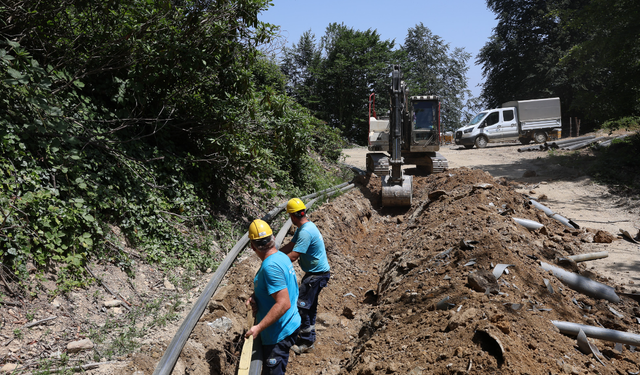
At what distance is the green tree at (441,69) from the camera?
51.4 meters

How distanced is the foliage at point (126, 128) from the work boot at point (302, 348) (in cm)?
202

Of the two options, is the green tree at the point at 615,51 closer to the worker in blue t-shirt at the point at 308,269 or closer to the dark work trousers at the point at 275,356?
the worker in blue t-shirt at the point at 308,269

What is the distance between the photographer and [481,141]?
2828cm

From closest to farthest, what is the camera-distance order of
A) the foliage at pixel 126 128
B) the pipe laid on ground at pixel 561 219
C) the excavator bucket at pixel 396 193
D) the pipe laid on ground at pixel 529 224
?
the foliage at pixel 126 128
the pipe laid on ground at pixel 529 224
the pipe laid on ground at pixel 561 219
the excavator bucket at pixel 396 193

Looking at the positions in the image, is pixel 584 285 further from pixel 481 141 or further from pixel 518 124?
pixel 518 124

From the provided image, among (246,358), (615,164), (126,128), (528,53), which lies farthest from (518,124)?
(246,358)

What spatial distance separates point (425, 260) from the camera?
6645 millimetres

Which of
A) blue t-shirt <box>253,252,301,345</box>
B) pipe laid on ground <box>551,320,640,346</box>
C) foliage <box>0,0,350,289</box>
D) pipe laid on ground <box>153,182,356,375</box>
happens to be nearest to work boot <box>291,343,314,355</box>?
pipe laid on ground <box>153,182,356,375</box>

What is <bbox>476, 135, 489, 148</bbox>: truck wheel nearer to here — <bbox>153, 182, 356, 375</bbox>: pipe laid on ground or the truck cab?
the truck cab

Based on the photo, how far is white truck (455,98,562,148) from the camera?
1080 inches

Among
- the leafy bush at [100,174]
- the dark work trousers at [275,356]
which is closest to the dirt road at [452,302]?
the dark work trousers at [275,356]

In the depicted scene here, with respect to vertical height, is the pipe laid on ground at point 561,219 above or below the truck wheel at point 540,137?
below

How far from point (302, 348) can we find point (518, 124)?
27133 millimetres

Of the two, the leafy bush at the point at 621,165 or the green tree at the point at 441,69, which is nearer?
the leafy bush at the point at 621,165
